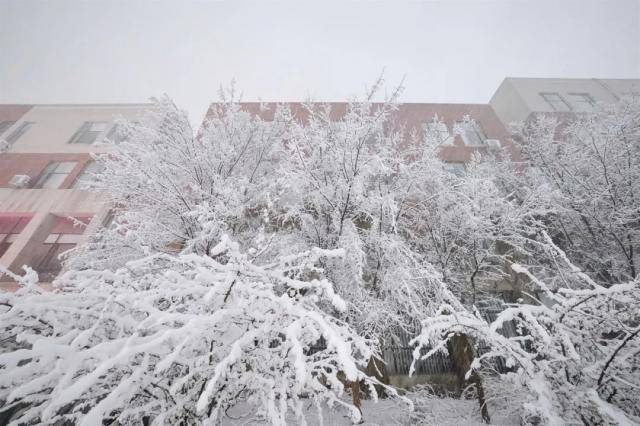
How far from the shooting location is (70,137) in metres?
15.9

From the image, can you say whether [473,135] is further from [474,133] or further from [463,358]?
[463,358]

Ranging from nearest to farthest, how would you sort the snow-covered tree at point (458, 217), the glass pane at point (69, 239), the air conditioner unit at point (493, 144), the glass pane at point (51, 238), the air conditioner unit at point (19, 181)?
the snow-covered tree at point (458, 217)
the glass pane at point (51, 238)
the glass pane at point (69, 239)
the air conditioner unit at point (19, 181)
the air conditioner unit at point (493, 144)

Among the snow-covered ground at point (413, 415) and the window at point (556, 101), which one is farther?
the window at point (556, 101)

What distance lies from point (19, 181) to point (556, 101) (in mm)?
30291

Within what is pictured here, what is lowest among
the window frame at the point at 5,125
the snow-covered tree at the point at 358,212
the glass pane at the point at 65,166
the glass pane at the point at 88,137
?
the snow-covered tree at the point at 358,212

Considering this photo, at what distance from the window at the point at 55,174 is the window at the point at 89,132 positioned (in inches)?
71.3

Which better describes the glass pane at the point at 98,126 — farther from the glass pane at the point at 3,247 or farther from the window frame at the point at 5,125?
the glass pane at the point at 3,247

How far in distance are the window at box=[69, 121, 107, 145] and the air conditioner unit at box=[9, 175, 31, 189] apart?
10.8 feet

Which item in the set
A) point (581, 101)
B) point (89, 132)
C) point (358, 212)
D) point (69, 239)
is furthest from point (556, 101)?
point (89, 132)

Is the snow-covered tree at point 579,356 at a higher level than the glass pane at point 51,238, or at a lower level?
lower

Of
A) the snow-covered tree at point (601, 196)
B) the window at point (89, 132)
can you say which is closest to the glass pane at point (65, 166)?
the window at point (89, 132)

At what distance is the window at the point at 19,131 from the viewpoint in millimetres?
15866

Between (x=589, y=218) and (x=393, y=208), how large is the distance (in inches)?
271

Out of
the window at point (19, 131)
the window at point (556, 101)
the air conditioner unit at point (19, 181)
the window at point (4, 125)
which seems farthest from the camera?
the window at point (556, 101)
